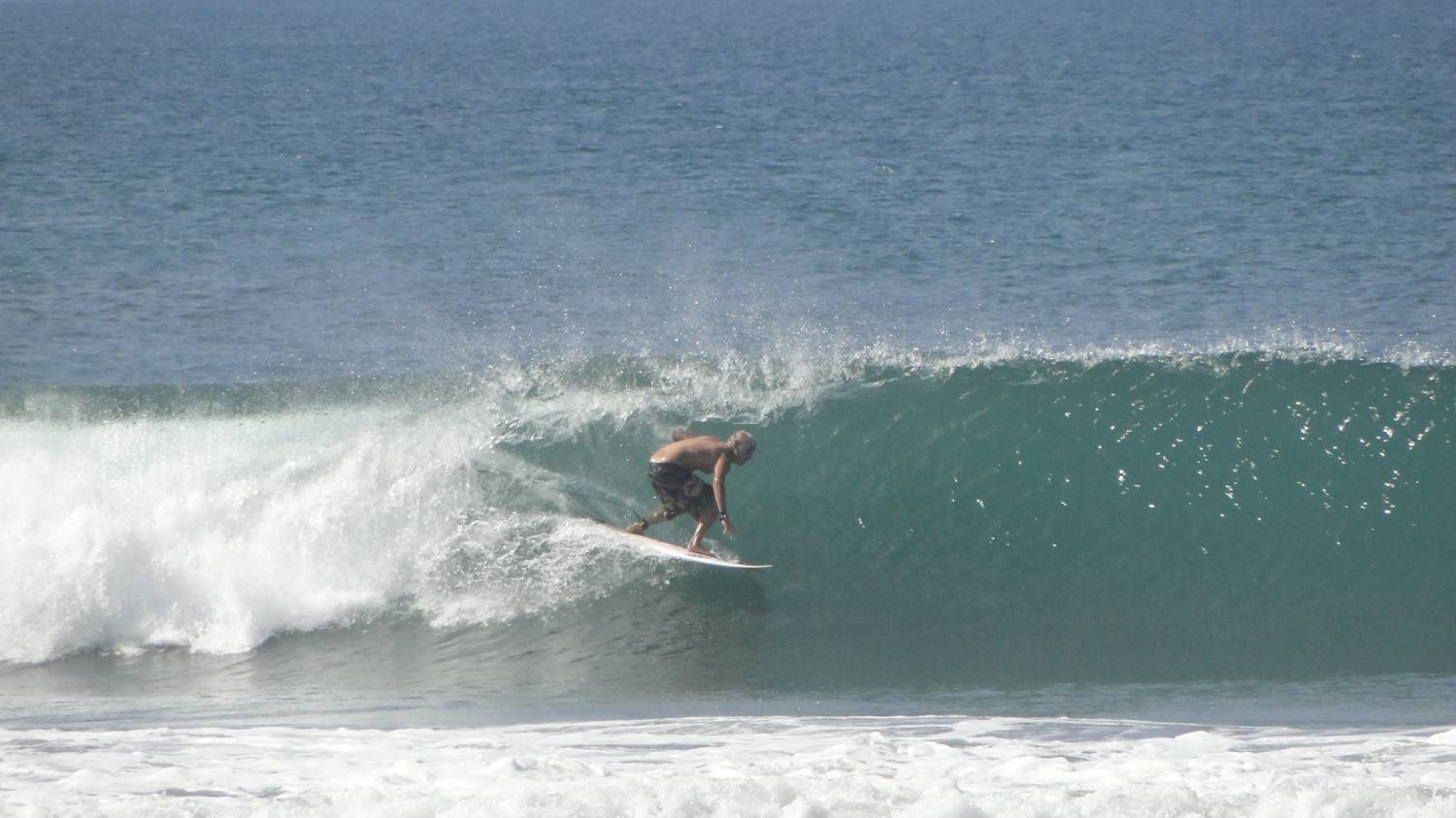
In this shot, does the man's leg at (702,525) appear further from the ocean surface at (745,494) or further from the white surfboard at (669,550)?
the ocean surface at (745,494)

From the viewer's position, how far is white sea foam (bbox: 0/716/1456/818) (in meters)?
5.77

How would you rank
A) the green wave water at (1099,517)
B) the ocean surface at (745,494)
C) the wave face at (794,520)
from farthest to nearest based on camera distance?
the wave face at (794,520) → the green wave water at (1099,517) → the ocean surface at (745,494)

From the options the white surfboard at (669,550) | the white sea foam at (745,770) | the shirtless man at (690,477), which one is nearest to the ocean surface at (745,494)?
the white sea foam at (745,770)

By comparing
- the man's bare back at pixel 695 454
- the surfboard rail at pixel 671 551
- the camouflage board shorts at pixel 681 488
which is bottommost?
the surfboard rail at pixel 671 551

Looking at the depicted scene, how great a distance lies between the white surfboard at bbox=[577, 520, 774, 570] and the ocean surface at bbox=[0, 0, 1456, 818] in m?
0.14

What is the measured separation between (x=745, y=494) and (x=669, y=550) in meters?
1.56

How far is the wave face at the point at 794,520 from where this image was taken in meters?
9.69

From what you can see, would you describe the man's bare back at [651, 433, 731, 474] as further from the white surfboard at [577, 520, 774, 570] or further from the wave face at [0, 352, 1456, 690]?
the wave face at [0, 352, 1456, 690]

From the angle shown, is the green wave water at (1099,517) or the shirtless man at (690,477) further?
the shirtless man at (690,477)

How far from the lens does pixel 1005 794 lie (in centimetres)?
598

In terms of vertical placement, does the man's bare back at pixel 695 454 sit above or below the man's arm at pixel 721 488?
above

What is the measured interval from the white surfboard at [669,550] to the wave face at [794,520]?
0.47 ft

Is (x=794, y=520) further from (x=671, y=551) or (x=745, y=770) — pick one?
(x=745, y=770)

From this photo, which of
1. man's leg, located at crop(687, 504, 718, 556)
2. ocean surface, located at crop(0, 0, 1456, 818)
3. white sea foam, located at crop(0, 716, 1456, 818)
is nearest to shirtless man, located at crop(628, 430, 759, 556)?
man's leg, located at crop(687, 504, 718, 556)
